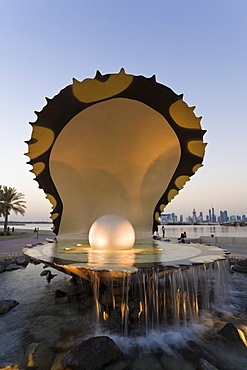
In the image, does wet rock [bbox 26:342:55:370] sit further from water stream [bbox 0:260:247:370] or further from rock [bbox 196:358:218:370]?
rock [bbox 196:358:218:370]

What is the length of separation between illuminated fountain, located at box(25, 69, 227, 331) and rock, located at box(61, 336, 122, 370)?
4.15 feet

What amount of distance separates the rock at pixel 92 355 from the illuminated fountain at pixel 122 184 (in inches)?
49.8

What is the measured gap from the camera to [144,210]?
Result: 13305 millimetres

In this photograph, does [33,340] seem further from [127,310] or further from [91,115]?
[91,115]

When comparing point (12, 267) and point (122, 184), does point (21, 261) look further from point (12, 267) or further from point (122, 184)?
point (122, 184)

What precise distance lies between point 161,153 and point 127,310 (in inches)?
329

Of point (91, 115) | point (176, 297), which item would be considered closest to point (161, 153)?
point (91, 115)

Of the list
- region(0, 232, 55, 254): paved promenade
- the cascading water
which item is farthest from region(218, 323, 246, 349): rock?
region(0, 232, 55, 254): paved promenade

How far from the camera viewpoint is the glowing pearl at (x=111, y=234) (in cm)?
838

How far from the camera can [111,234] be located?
8359 millimetres

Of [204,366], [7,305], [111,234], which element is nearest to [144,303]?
[204,366]

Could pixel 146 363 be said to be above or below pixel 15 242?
below

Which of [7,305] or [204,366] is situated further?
[7,305]

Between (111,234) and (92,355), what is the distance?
4.30 metres
